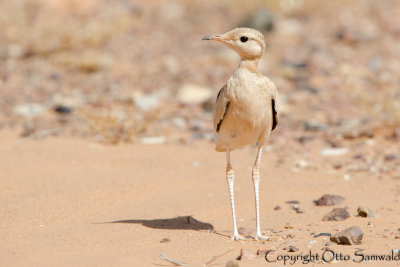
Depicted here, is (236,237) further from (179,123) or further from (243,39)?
(179,123)

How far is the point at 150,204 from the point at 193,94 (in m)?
4.39

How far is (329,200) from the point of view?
17.5ft

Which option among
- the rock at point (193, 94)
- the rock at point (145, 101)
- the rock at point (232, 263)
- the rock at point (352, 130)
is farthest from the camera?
the rock at point (193, 94)

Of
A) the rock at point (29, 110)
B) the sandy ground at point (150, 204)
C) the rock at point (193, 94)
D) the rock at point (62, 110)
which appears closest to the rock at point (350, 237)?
the sandy ground at point (150, 204)

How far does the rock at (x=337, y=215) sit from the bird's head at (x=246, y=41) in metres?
1.55

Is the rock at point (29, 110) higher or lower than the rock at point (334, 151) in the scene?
higher

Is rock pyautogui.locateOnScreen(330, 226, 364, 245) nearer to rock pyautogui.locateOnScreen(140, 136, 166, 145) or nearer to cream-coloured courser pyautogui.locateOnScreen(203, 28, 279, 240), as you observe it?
cream-coloured courser pyautogui.locateOnScreen(203, 28, 279, 240)

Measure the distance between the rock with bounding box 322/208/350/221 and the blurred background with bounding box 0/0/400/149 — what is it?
2822 mm

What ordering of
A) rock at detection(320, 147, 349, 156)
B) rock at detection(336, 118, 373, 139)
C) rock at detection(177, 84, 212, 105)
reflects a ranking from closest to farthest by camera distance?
rock at detection(320, 147, 349, 156)
rock at detection(336, 118, 373, 139)
rock at detection(177, 84, 212, 105)

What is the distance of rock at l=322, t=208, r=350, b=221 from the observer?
4.85 m

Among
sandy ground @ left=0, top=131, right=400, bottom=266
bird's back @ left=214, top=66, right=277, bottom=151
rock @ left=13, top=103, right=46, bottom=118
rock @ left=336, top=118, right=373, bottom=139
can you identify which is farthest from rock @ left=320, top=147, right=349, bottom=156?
rock @ left=13, top=103, right=46, bottom=118

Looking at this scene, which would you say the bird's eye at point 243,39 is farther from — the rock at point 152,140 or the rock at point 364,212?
the rock at point 152,140

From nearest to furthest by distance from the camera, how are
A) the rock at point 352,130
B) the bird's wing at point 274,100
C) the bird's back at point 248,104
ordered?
the bird's back at point 248,104 < the bird's wing at point 274,100 < the rock at point 352,130

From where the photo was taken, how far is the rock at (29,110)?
8505 mm
